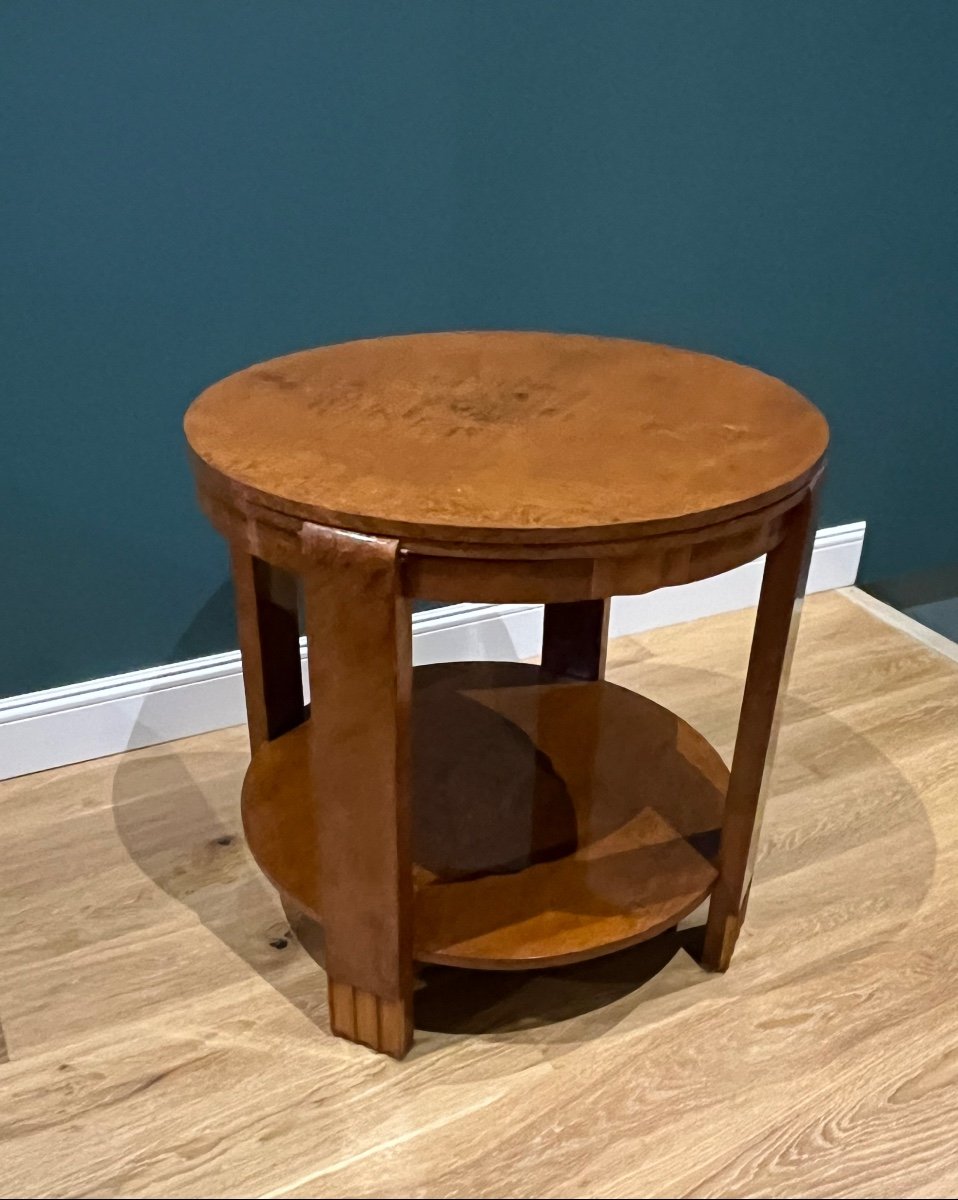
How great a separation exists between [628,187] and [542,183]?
152 mm

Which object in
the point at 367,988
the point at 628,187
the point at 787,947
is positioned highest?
the point at 628,187

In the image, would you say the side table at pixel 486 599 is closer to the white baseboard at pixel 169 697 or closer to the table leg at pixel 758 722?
the table leg at pixel 758 722

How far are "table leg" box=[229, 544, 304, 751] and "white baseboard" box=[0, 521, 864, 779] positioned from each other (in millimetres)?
283

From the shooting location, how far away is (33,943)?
130 centimetres

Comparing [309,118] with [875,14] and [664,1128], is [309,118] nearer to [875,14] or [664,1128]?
[875,14]

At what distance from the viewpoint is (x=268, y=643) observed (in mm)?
1303

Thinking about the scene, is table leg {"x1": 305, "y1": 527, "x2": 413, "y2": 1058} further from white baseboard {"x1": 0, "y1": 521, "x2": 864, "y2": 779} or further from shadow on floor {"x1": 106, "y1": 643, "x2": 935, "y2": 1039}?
white baseboard {"x1": 0, "y1": 521, "x2": 864, "y2": 779}

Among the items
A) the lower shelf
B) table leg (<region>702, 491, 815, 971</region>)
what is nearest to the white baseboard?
the lower shelf

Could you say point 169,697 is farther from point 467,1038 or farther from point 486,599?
point 486,599

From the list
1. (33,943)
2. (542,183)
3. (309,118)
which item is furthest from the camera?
(542,183)

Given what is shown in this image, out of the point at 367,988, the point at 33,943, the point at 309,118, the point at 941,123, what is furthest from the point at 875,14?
the point at 33,943

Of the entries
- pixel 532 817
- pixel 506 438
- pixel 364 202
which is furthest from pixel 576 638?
pixel 364 202

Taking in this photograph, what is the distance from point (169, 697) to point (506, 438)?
2.74 feet

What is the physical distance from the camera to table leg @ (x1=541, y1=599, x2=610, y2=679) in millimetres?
1515
